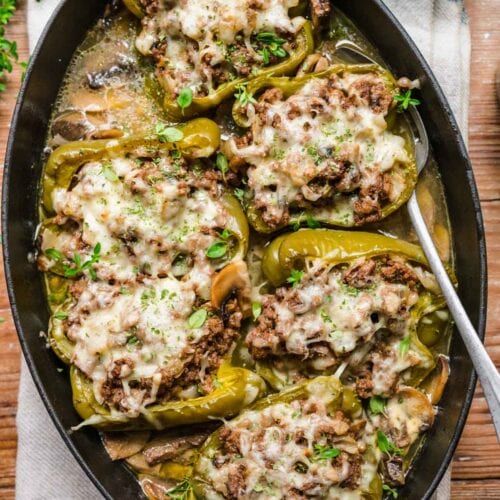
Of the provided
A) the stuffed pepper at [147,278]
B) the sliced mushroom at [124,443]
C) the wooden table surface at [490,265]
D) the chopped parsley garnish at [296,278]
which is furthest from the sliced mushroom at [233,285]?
the wooden table surface at [490,265]

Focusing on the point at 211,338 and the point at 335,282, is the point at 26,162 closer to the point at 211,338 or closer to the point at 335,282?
the point at 211,338

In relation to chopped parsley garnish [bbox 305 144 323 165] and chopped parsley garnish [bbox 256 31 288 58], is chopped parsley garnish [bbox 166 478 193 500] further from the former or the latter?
chopped parsley garnish [bbox 256 31 288 58]

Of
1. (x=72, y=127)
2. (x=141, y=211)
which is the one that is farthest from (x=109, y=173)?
(x=72, y=127)

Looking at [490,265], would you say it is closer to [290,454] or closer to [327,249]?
[327,249]

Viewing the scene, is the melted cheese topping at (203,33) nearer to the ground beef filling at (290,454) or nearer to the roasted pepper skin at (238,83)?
the roasted pepper skin at (238,83)

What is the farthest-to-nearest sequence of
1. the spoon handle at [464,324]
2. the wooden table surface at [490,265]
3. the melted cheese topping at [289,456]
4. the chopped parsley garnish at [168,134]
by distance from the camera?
the wooden table surface at [490,265]
the chopped parsley garnish at [168,134]
the melted cheese topping at [289,456]
the spoon handle at [464,324]

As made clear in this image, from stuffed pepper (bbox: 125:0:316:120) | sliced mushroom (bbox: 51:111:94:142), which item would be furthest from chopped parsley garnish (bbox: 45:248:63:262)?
stuffed pepper (bbox: 125:0:316:120)
